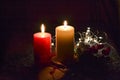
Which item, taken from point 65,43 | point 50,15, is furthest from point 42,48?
→ point 50,15

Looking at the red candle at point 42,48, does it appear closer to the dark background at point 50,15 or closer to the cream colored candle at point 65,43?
the cream colored candle at point 65,43

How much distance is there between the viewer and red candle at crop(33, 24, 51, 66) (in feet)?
3.20

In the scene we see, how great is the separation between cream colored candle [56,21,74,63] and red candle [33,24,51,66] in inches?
1.7

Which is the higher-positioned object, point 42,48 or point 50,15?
point 50,15

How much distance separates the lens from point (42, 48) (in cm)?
98

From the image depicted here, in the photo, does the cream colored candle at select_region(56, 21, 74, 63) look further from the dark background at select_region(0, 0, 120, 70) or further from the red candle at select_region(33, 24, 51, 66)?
the dark background at select_region(0, 0, 120, 70)

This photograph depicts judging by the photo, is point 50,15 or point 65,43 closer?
point 65,43

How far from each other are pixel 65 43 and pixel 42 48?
0.30ft

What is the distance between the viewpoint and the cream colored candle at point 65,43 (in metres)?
0.98

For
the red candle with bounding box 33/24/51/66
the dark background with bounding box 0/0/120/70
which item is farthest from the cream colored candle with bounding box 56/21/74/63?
the dark background with bounding box 0/0/120/70

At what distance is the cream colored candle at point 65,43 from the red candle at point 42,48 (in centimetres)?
4

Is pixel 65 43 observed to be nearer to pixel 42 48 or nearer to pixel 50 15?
pixel 42 48

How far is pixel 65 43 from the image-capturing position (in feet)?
3.25

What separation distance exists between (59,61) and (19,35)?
0.62 m
